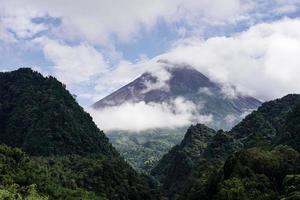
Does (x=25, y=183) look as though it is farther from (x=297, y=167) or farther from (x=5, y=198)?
(x=297, y=167)

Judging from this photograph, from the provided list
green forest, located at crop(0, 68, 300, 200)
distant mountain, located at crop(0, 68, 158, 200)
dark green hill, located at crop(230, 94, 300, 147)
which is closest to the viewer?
green forest, located at crop(0, 68, 300, 200)

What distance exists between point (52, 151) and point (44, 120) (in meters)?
12.0

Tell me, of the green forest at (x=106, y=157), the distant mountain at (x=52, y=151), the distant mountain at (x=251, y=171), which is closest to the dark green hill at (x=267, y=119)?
the green forest at (x=106, y=157)

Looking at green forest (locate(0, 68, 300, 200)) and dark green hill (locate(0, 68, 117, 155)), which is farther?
dark green hill (locate(0, 68, 117, 155))

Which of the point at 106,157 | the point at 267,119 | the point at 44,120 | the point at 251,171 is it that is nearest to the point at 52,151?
the point at 44,120

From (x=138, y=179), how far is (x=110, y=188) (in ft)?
37.7

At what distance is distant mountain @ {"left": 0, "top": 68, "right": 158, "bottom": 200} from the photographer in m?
74.7

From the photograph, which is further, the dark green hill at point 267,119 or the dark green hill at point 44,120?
the dark green hill at point 267,119

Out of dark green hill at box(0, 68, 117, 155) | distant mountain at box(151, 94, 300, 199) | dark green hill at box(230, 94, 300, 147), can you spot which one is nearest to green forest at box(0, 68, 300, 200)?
distant mountain at box(151, 94, 300, 199)

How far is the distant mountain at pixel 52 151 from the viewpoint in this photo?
74.7 m

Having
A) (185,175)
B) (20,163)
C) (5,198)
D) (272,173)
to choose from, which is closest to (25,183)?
(20,163)

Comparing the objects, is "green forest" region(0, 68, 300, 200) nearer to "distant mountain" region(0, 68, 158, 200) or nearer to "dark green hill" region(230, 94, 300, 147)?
"distant mountain" region(0, 68, 158, 200)

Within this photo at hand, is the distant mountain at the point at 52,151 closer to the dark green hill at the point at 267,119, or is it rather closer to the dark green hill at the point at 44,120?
the dark green hill at the point at 44,120

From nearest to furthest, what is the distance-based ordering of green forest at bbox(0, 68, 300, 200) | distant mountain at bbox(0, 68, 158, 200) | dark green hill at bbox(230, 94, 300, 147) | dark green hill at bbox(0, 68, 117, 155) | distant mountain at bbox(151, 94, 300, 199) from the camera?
distant mountain at bbox(151, 94, 300, 199) → green forest at bbox(0, 68, 300, 200) → distant mountain at bbox(0, 68, 158, 200) → dark green hill at bbox(0, 68, 117, 155) → dark green hill at bbox(230, 94, 300, 147)
